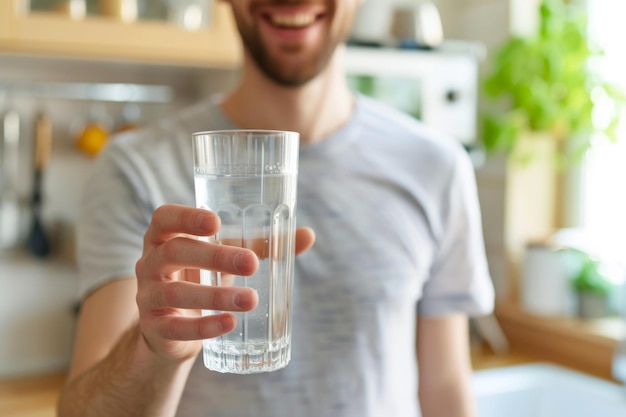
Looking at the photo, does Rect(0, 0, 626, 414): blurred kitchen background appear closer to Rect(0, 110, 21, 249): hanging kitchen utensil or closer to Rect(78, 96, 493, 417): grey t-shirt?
Rect(0, 110, 21, 249): hanging kitchen utensil

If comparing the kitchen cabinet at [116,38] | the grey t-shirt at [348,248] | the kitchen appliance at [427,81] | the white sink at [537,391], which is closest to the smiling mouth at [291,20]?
the grey t-shirt at [348,248]

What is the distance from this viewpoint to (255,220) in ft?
2.23

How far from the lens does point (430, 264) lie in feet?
3.78

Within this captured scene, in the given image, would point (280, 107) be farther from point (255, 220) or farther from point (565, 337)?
point (565, 337)

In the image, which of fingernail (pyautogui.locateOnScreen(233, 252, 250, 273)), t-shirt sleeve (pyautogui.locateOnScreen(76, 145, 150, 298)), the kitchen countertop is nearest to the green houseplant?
the kitchen countertop

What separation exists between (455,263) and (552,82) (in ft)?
3.95

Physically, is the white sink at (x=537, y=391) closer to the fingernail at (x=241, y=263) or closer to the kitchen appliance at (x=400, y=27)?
the kitchen appliance at (x=400, y=27)

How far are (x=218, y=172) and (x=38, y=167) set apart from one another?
5.57 feet

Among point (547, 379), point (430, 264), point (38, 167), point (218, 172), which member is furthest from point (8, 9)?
point (547, 379)

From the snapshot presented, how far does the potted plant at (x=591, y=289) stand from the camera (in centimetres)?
218

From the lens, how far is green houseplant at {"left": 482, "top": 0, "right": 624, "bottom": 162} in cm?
216

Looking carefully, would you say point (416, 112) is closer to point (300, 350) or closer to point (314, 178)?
point (314, 178)

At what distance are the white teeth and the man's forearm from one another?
0.45 m

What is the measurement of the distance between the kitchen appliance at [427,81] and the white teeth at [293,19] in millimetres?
1025
